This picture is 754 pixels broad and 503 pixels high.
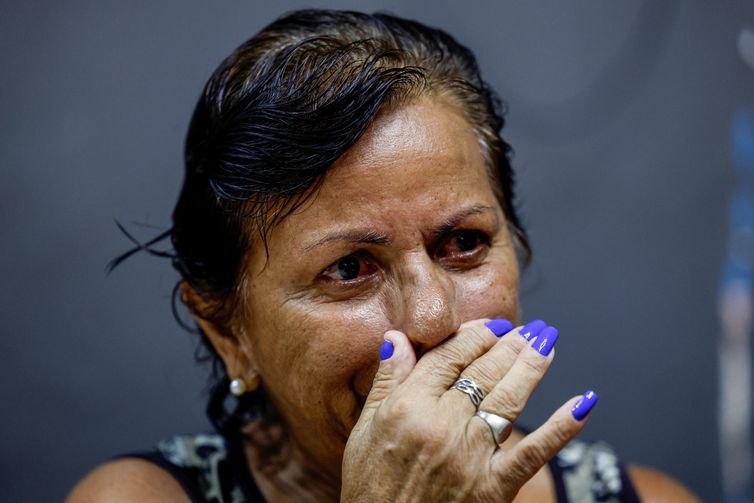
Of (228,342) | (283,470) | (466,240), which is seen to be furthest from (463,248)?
(283,470)

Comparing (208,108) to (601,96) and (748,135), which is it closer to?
(601,96)

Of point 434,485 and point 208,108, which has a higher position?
point 208,108

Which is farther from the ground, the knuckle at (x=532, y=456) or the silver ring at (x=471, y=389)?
the silver ring at (x=471, y=389)

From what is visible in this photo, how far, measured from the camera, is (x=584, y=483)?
8.64 ft

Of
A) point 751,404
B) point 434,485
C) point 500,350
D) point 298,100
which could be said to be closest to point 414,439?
point 434,485

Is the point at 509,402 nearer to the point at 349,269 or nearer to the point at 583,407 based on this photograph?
the point at 583,407

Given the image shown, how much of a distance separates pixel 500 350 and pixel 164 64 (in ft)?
6.29

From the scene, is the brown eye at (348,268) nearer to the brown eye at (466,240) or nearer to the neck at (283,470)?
the brown eye at (466,240)

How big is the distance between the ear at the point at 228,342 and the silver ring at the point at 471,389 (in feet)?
2.49

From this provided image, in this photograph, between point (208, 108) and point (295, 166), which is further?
point (208, 108)

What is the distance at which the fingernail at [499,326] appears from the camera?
6.34 ft

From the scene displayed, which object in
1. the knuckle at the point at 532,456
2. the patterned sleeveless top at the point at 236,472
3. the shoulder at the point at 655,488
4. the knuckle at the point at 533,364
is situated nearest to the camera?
the knuckle at the point at 532,456

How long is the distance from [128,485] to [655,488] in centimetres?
180

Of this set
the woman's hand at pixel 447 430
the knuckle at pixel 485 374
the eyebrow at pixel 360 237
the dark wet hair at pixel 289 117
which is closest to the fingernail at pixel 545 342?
the woman's hand at pixel 447 430
